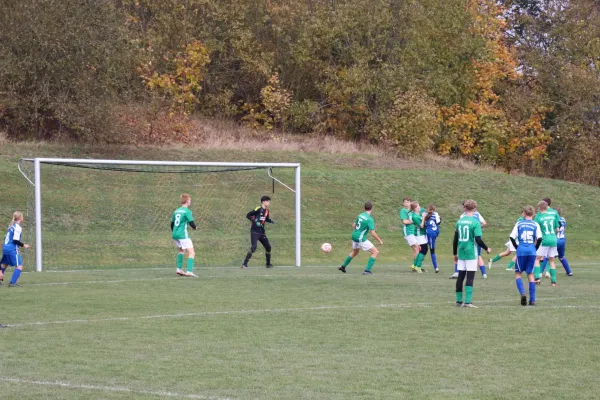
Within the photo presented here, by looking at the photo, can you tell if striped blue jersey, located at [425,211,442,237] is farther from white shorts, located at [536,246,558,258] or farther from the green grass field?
white shorts, located at [536,246,558,258]

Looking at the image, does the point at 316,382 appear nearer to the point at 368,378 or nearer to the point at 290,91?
the point at 368,378

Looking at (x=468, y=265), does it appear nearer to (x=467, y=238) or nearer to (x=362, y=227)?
(x=467, y=238)

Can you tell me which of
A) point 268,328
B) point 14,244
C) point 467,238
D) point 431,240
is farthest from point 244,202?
point 268,328

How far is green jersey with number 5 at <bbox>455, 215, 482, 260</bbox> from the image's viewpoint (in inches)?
Result: 596

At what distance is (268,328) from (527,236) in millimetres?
4815

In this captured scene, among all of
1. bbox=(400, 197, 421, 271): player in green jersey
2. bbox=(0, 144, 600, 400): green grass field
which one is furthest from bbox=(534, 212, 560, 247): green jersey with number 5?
bbox=(400, 197, 421, 271): player in green jersey

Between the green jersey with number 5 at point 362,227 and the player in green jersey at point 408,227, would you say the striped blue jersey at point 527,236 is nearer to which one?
the green jersey with number 5 at point 362,227

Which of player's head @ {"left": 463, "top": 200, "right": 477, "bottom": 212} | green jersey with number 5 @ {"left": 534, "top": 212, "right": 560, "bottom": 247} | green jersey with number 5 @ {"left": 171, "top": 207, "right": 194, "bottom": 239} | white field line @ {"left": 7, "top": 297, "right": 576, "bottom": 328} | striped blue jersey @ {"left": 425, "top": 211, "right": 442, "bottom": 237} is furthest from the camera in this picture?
striped blue jersey @ {"left": 425, "top": 211, "right": 442, "bottom": 237}

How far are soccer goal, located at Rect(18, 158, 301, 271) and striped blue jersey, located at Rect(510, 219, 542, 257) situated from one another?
425 inches

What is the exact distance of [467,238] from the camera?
15.2 meters

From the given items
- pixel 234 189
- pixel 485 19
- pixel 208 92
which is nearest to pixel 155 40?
pixel 208 92

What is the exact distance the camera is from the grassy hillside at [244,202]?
28922mm

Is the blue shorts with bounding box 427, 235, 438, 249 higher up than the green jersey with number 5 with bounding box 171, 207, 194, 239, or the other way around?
the green jersey with number 5 with bounding box 171, 207, 194, 239

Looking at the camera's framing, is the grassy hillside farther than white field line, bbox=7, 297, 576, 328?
Yes
